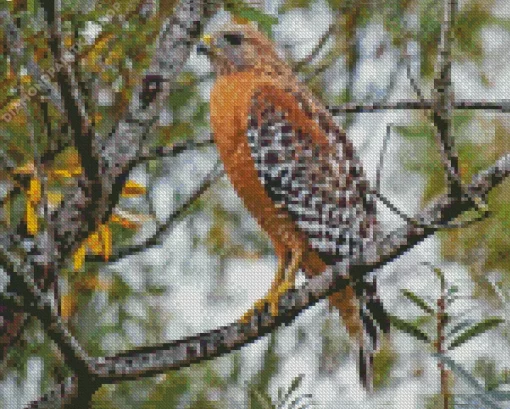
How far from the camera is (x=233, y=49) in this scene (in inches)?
50.9

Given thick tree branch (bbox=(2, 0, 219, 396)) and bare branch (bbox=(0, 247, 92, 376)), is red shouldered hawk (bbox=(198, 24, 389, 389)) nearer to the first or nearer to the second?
thick tree branch (bbox=(2, 0, 219, 396))

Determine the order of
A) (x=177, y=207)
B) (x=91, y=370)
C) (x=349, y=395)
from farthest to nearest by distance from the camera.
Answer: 1. (x=177, y=207)
2. (x=349, y=395)
3. (x=91, y=370)

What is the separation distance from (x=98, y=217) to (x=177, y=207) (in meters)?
0.12

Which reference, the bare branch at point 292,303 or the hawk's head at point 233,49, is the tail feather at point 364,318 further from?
the hawk's head at point 233,49

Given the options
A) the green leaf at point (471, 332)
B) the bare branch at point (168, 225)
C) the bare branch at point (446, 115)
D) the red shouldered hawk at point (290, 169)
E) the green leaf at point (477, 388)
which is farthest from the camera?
the bare branch at point (168, 225)

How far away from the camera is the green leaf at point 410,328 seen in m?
1.05

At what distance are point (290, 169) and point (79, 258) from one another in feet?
0.91

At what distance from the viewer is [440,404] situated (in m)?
1.18

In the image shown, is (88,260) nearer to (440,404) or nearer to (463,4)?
(440,404)

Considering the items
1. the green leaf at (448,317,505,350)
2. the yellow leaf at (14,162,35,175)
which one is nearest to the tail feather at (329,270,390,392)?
the green leaf at (448,317,505,350)

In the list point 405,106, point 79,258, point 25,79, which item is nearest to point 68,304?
point 79,258

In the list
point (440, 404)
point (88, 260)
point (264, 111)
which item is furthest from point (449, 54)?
point (88, 260)

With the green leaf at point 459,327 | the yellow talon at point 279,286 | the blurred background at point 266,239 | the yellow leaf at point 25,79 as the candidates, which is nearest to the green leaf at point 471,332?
the green leaf at point 459,327

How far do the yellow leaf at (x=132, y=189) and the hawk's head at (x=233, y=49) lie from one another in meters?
0.17
